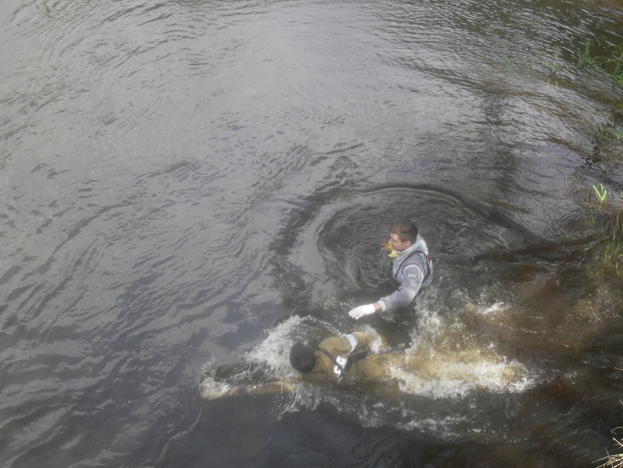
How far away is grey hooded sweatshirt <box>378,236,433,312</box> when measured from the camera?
523 cm

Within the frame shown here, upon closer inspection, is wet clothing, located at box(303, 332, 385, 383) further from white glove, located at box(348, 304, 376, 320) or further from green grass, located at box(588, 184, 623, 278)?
green grass, located at box(588, 184, 623, 278)

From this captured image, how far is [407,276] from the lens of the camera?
5.32 meters

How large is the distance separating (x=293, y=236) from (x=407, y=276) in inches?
77.2

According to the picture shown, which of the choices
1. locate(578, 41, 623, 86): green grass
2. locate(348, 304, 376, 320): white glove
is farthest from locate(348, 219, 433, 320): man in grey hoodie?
locate(578, 41, 623, 86): green grass

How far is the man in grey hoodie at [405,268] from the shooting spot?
5.21 metres

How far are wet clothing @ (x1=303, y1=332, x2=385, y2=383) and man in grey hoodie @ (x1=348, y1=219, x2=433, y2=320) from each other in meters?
0.30

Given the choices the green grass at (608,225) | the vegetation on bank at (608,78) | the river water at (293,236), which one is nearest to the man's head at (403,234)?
the river water at (293,236)

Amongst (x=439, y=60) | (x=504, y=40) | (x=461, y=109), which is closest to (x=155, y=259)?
(x=461, y=109)

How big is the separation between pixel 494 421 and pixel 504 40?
9.45m

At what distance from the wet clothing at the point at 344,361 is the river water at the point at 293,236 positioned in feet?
0.64

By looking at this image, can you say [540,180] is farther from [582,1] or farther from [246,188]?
[582,1]

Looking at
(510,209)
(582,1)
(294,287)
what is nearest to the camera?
(294,287)

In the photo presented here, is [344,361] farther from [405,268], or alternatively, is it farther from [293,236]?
[293,236]

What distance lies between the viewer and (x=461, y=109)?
29.3 ft
